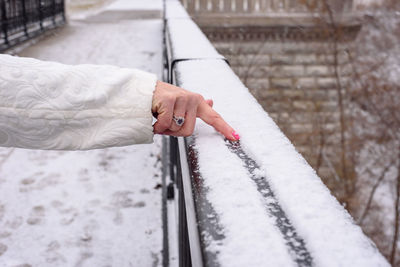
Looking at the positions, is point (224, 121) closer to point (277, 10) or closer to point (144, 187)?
point (144, 187)

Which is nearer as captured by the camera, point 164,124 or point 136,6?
point 164,124

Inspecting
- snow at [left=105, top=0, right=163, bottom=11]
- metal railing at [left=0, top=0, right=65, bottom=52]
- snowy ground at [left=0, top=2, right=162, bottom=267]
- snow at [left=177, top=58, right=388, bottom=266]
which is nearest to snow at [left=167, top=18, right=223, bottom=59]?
snow at [left=177, top=58, right=388, bottom=266]

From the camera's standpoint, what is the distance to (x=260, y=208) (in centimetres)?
80

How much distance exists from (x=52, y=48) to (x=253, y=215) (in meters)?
7.38

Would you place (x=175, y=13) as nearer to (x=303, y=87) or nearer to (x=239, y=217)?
(x=239, y=217)

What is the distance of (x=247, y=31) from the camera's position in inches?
441

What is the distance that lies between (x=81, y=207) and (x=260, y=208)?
6.20 ft

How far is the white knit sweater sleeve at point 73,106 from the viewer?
47.4 inches

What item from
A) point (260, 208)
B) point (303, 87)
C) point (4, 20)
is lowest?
point (303, 87)

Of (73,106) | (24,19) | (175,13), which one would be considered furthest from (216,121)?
(24,19)

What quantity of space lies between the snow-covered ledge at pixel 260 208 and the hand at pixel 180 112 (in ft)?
0.12

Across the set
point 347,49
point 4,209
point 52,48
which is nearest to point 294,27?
point 347,49

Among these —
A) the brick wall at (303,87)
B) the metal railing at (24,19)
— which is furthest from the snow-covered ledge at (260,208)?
the brick wall at (303,87)

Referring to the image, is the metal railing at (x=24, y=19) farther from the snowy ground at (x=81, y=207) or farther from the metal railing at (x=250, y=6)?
the snowy ground at (x=81, y=207)
